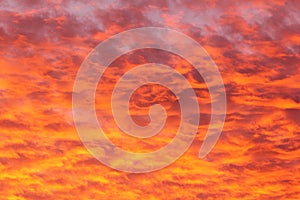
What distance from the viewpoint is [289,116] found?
19.2 ft

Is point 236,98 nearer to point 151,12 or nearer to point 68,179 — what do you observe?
point 151,12

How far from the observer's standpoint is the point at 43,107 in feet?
18.9

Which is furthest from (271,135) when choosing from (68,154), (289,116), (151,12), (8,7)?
(8,7)

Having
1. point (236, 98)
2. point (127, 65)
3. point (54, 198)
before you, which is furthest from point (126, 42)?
point (54, 198)

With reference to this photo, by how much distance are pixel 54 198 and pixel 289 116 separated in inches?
118

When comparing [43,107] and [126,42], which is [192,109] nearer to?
[126,42]

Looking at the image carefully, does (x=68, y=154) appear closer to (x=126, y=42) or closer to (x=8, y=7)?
(x=126, y=42)

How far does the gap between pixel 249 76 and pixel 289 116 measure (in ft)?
2.28

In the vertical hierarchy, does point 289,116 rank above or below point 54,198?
above

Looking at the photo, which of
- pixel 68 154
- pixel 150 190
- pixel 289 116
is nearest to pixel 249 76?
pixel 289 116

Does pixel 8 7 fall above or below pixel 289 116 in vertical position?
below

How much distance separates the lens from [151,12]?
19.4 feet

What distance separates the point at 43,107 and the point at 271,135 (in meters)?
2.80

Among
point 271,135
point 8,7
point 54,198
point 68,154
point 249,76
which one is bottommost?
point 54,198
